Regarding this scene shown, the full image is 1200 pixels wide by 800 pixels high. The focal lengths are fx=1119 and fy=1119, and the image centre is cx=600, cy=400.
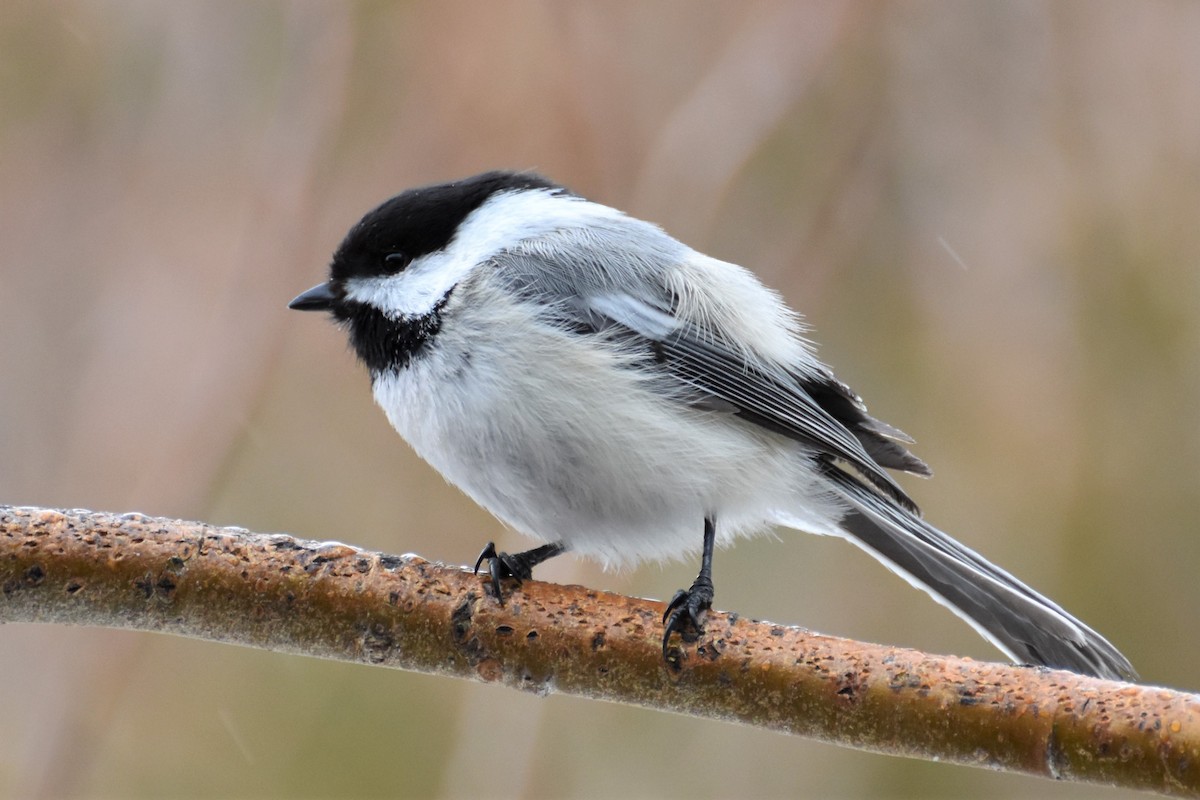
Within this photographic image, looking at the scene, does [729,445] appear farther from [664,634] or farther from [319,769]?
[319,769]

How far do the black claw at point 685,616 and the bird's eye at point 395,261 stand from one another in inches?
39.2

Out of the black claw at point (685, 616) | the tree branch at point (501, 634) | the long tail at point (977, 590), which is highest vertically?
the long tail at point (977, 590)

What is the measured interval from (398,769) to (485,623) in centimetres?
157

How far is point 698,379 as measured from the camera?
2219 mm

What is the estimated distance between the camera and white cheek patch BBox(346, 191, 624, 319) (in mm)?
2242

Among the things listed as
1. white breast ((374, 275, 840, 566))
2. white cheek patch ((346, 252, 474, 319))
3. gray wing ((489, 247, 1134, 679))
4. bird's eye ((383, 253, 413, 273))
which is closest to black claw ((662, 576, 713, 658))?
white breast ((374, 275, 840, 566))

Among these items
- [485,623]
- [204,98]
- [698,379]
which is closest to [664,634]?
[485,623]

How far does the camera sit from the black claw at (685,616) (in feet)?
5.27

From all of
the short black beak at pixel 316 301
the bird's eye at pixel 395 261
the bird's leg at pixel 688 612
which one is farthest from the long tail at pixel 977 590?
the short black beak at pixel 316 301

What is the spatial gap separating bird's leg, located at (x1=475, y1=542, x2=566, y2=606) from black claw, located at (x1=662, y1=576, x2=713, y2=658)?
0.24 meters

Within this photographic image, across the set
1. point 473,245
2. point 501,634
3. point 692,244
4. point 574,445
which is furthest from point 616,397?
point 692,244

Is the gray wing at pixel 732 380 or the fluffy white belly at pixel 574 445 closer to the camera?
the fluffy white belly at pixel 574 445

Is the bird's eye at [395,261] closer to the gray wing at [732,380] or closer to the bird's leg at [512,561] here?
the gray wing at [732,380]

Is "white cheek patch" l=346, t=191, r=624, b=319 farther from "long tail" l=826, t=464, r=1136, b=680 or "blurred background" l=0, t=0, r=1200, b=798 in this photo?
"long tail" l=826, t=464, r=1136, b=680
